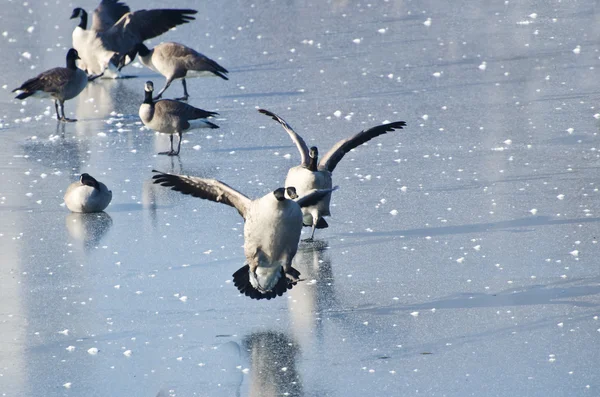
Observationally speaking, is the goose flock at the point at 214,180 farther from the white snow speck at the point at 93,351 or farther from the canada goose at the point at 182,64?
the white snow speck at the point at 93,351

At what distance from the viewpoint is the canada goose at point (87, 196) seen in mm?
7871

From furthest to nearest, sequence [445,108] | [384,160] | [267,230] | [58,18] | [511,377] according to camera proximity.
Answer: [58,18], [445,108], [384,160], [267,230], [511,377]

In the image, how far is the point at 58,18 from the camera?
1694cm

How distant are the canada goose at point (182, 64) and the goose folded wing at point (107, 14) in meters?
2.23

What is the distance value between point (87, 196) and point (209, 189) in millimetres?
1710

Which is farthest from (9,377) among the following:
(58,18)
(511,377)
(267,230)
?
(58,18)

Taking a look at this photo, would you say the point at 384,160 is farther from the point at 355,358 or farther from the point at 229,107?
the point at 355,358

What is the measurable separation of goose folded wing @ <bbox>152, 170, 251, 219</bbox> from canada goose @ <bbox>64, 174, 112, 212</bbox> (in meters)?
1.39

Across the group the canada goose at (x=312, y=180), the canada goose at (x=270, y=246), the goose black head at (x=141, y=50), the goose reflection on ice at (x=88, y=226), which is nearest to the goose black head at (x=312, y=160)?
the canada goose at (x=312, y=180)

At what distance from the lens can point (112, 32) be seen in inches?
541

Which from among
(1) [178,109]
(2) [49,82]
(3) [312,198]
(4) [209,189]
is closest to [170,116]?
(1) [178,109]

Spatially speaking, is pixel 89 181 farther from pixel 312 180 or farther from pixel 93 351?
pixel 93 351

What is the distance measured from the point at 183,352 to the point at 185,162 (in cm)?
422

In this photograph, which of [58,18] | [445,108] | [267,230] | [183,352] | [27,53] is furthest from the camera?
[58,18]
